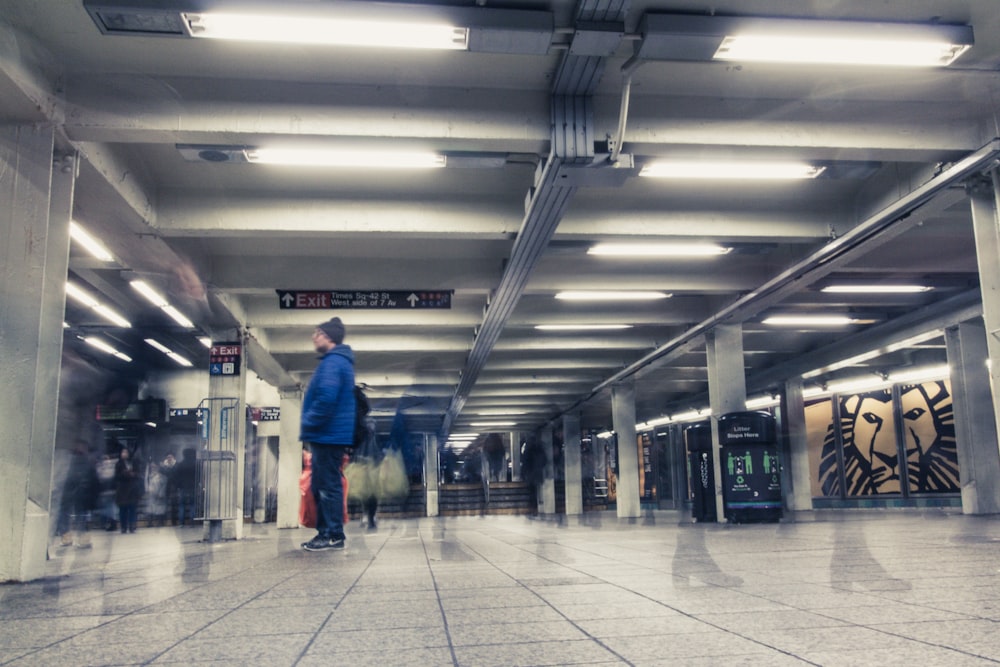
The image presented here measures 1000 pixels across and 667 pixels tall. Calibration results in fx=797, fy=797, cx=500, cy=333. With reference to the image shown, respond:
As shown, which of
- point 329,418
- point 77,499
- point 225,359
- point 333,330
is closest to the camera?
point 329,418

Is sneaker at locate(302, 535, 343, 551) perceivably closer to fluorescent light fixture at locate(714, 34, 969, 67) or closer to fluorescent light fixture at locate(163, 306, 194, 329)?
fluorescent light fixture at locate(714, 34, 969, 67)

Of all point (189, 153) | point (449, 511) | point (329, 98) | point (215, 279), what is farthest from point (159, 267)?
point (449, 511)

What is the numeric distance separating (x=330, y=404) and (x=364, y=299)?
18.4 feet

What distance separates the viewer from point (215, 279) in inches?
470

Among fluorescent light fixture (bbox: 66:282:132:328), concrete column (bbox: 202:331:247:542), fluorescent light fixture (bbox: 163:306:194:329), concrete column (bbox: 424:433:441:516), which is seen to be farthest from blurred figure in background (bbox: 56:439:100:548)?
concrete column (bbox: 424:433:441:516)

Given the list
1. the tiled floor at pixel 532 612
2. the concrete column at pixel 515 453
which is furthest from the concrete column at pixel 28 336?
the concrete column at pixel 515 453

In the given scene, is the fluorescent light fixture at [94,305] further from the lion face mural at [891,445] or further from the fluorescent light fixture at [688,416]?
the fluorescent light fixture at [688,416]

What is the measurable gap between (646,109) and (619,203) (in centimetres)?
257

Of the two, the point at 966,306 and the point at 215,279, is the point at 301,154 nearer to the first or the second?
the point at 215,279

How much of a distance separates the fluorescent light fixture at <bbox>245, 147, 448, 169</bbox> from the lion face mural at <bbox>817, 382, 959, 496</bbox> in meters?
15.9

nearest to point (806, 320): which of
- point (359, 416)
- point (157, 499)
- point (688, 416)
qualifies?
point (359, 416)

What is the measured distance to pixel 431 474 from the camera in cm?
3538

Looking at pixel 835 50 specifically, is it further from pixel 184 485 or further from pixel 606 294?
pixel 184 485

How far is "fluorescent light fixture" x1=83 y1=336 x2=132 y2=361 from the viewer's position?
16.7 metres
